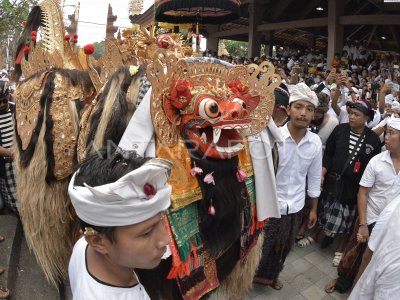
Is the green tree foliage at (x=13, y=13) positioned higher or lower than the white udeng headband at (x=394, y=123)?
higher

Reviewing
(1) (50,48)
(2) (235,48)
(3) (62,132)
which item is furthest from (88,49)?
(2) (235,48)

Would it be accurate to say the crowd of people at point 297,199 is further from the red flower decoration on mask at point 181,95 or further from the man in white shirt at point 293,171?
the red flower decoration on mask at point 181,95

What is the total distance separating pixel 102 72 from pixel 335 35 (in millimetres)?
11298

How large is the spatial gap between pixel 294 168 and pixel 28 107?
206cm

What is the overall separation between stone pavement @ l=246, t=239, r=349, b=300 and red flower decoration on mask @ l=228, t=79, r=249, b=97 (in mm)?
2061

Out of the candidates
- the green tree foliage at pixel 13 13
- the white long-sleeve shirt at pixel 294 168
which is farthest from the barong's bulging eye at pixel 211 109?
the green tree foliage at pixel 13 13

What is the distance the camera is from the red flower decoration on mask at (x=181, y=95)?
1622 millimetres

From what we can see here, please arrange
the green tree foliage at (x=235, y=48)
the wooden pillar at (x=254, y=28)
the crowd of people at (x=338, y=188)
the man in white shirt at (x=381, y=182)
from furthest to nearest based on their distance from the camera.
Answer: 1. the green tree foliage at (x=235, y=48)
2. the wooden pillar at (x=254, y=28)
3. the man in white shirt at (x=381, y=182)
4. the crowd of people at (x=338, y=188)

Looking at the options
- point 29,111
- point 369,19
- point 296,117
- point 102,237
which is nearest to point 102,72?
point 29,111

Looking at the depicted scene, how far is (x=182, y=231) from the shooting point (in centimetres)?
169

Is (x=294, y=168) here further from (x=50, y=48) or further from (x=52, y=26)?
(x=52, y=26)

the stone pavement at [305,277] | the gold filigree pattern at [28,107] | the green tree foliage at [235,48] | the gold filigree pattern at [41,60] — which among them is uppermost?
the green tree foliage at [235,48]

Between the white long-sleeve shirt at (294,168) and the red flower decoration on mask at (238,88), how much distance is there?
1.07 metres

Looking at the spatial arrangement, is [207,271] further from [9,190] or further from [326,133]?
[326,133]
